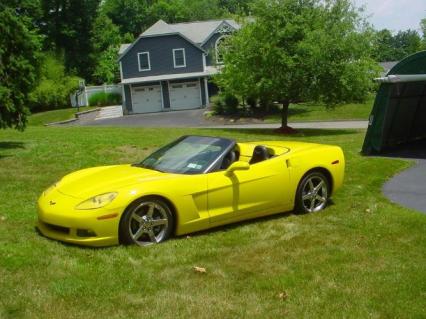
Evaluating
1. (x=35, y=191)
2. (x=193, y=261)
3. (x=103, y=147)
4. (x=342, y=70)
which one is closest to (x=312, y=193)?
(x=193, y=261)

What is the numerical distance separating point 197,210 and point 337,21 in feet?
67.1

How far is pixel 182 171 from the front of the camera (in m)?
7.00

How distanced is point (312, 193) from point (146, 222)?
2.71m

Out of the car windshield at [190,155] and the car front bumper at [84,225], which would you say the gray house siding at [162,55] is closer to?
the car windshield at [190,155]

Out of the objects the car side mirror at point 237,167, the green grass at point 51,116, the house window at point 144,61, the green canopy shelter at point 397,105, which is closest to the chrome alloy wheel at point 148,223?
the car side mirror at point 237,167

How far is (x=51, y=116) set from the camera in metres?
45.7

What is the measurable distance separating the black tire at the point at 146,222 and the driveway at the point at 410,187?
378cm

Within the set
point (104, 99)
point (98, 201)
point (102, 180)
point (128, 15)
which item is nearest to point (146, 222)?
point (98, 201)

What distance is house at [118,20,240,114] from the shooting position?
49.7 metres

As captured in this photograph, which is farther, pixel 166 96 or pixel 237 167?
pixel 166 96

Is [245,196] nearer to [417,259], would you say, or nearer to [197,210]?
[197,210]

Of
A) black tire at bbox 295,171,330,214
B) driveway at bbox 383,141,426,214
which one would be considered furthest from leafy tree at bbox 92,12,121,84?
black tire at bbox 295,171,330,214

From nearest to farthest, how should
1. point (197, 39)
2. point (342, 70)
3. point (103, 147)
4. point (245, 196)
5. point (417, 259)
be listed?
point (417, 259)
point (245, 196)
point (103, 147)
point (342, 70)
point (197, 39)

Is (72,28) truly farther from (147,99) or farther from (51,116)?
(51,116)
